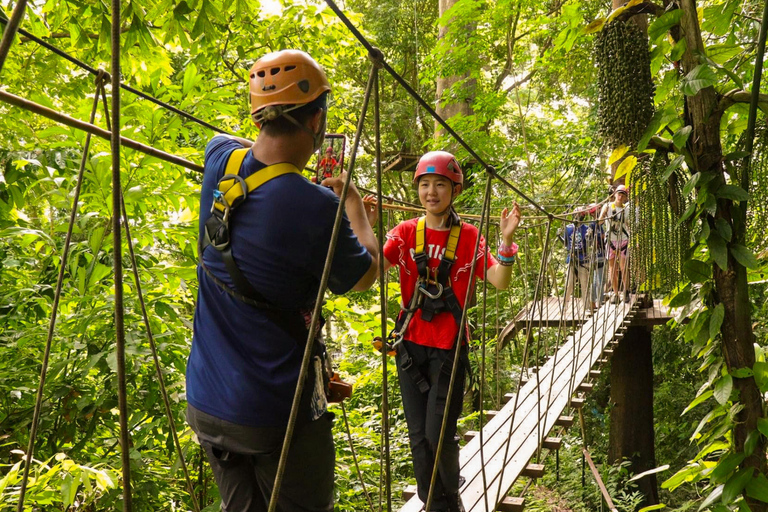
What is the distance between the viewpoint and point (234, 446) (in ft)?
3.02

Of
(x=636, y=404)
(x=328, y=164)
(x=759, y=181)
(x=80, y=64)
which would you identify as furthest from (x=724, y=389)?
(x=636, y=404)

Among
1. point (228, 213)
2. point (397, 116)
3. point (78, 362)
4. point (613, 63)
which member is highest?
point (397, 116)

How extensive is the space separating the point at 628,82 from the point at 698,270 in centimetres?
53

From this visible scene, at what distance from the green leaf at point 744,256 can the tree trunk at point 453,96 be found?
3970 mm

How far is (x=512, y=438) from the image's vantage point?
7.34 feet

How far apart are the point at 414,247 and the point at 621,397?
4.42 m

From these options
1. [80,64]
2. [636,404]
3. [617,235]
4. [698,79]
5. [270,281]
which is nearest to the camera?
[270,281]

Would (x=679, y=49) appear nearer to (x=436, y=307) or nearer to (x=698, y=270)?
(x=698, y=270)

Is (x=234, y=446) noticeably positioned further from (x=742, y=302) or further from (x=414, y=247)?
(x=742, y=302)

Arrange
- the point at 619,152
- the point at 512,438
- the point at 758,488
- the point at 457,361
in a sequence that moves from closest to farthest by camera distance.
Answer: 1. the point at 457,361
2. the point at 758,488
3. the point at 619,152
4. the point at 512,438

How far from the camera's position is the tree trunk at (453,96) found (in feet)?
18.4

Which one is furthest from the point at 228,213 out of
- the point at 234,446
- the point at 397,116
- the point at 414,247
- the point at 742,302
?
the point at 397,116

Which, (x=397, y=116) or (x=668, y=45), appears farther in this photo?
(x=397, y=116)

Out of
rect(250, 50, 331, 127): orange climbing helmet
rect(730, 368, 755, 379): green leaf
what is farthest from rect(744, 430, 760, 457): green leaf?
rect(250, 50, 331, 127): orange climbing helmet
